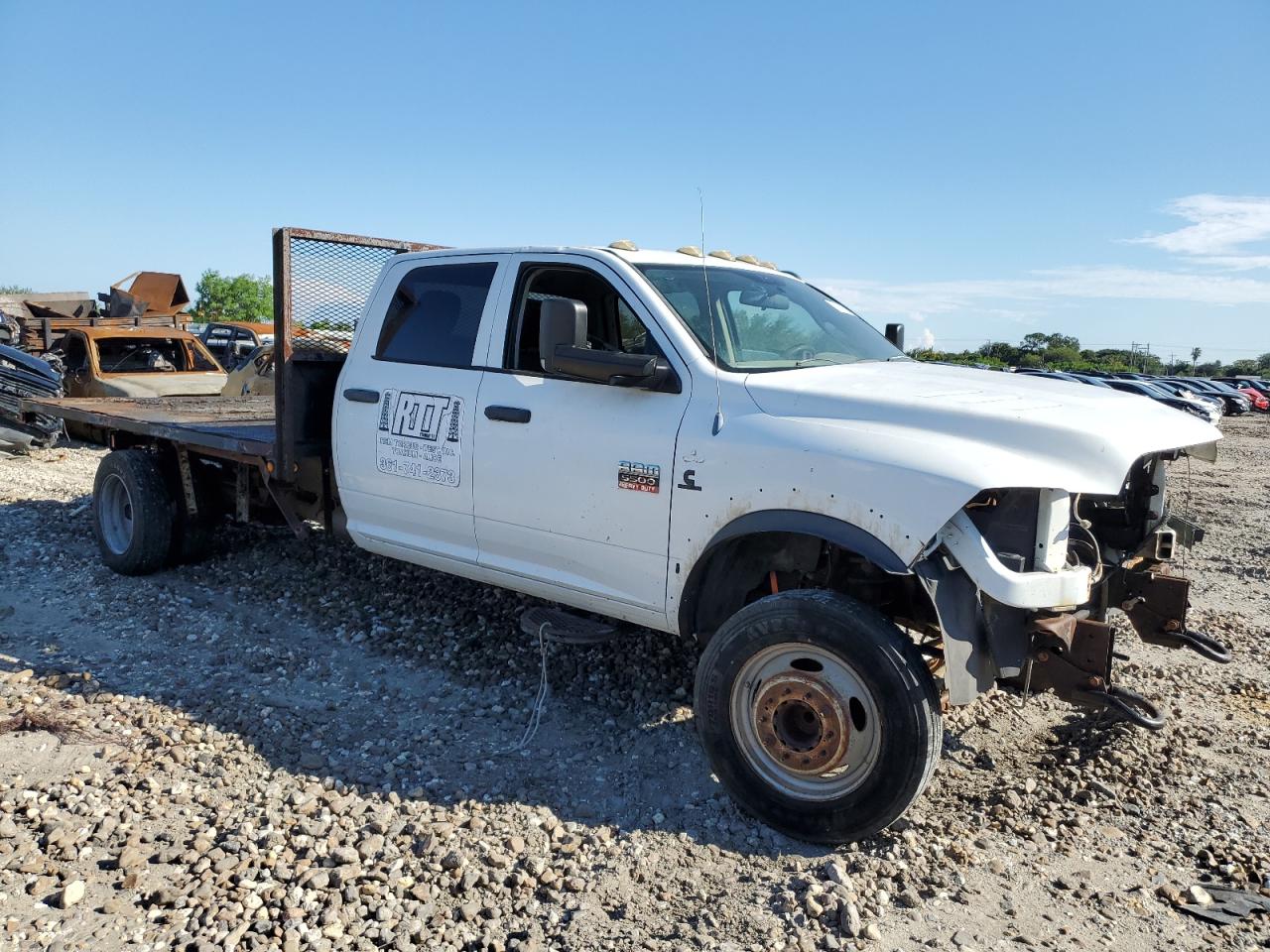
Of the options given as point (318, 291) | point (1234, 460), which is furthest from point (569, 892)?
point (1234, 460)

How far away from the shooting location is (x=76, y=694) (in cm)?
466

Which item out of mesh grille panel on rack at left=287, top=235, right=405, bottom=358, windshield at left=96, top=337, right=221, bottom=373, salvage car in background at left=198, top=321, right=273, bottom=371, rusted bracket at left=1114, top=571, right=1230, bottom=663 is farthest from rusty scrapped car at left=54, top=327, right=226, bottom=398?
rusted bracket at left=1114, top=571, right=1230, bottom=663

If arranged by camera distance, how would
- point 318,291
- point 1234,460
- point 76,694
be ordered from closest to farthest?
point 76,694 → point 318,291 → point 1234,460

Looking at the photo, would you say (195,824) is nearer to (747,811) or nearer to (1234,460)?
(747,811)

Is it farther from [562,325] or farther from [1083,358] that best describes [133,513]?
[1083,358]

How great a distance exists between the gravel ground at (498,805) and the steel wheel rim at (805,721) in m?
0.25

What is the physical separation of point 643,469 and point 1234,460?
60.2ft

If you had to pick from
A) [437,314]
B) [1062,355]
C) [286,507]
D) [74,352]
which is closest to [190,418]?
[286,507]

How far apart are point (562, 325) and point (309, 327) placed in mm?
2364

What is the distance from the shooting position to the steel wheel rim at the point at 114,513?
22.3 feet

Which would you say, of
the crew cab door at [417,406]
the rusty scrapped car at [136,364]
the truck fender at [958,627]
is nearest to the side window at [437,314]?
the crew cab door at [417,406]

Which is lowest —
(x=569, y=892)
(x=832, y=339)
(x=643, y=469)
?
(x=569, y=892)

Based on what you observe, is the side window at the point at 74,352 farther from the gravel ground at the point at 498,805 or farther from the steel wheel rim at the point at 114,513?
the gravel ground at the point at 498,805

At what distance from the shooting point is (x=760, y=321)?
4.46 m
